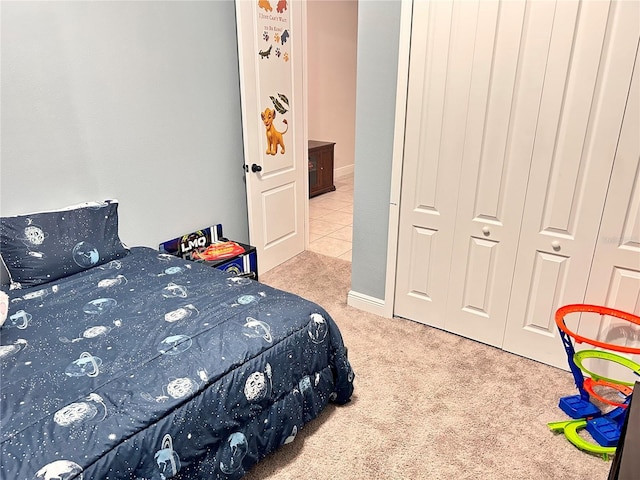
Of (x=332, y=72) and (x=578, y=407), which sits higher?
(x=332, y=72)

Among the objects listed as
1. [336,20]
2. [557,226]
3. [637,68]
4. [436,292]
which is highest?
[336,20]

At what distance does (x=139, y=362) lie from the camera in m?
1.57

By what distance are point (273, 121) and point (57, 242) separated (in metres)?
1.78

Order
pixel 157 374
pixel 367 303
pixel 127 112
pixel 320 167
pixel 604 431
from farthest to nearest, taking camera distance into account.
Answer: pixel 320 167, pixel 367 303, pixel 127 112, pixel 604 431, pixel 157 374

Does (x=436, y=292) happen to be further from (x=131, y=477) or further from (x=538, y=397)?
(x=131, y=477)

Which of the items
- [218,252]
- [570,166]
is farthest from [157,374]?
[570,166]

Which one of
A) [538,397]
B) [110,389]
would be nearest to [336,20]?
[538,397]

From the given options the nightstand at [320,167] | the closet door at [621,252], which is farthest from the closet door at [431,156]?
the nightstand at [320,167]

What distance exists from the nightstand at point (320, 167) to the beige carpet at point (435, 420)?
3.26 meters

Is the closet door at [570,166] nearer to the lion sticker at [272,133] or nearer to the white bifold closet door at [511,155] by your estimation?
the white bifold closet door at [511,155]

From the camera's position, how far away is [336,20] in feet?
20.0

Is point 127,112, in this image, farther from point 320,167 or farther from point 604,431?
point 320,167

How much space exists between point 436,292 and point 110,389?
1899 millimetres

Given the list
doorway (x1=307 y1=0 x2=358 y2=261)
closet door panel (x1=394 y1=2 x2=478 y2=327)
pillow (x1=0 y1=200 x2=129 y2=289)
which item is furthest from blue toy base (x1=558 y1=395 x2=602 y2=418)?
doorway (x1=307 y1=0 x2=358 y2=261)
